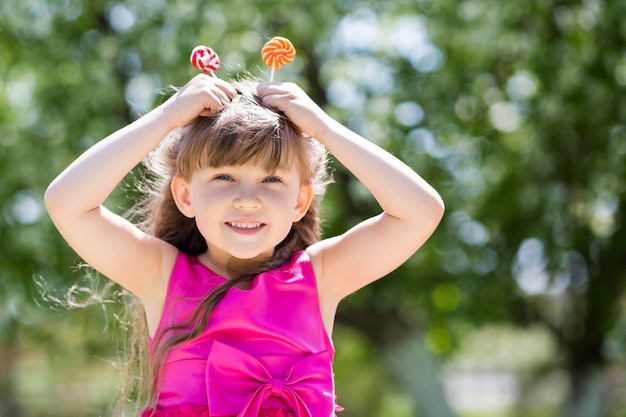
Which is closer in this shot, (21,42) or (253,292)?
(253,292)

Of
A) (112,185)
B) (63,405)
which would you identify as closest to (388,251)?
(112,185)

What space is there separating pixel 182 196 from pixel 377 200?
49 cm

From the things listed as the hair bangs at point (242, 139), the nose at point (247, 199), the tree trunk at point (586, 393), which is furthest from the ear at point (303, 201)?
the tree trunk at point (586, 393)

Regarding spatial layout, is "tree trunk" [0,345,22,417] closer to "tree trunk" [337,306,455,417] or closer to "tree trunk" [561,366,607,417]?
"tree trunk" [337,306,455,417]

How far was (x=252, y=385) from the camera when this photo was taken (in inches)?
84.5

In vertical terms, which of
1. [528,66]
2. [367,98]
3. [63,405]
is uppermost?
[528,66]

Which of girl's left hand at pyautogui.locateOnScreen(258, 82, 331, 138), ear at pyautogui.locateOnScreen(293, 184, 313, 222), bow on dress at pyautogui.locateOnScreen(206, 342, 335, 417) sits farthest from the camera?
ear at pyautogui.locateOnScreen(293, 184, 313, 222)

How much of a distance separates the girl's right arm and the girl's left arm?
7.2 inches

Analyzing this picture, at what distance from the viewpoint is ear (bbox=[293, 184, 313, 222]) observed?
2.34 metres

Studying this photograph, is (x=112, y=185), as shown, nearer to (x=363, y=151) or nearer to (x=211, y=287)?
(x=211, y=287)

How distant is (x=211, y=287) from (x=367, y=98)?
19.6ft

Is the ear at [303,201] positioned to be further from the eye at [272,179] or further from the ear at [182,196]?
the ear at [182,196]

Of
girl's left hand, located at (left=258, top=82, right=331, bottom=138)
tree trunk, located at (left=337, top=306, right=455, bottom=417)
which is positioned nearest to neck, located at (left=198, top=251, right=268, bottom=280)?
girl's left hand, located at (left=258, top=82, right=331, bottom=138)

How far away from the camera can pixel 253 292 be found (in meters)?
2.23
